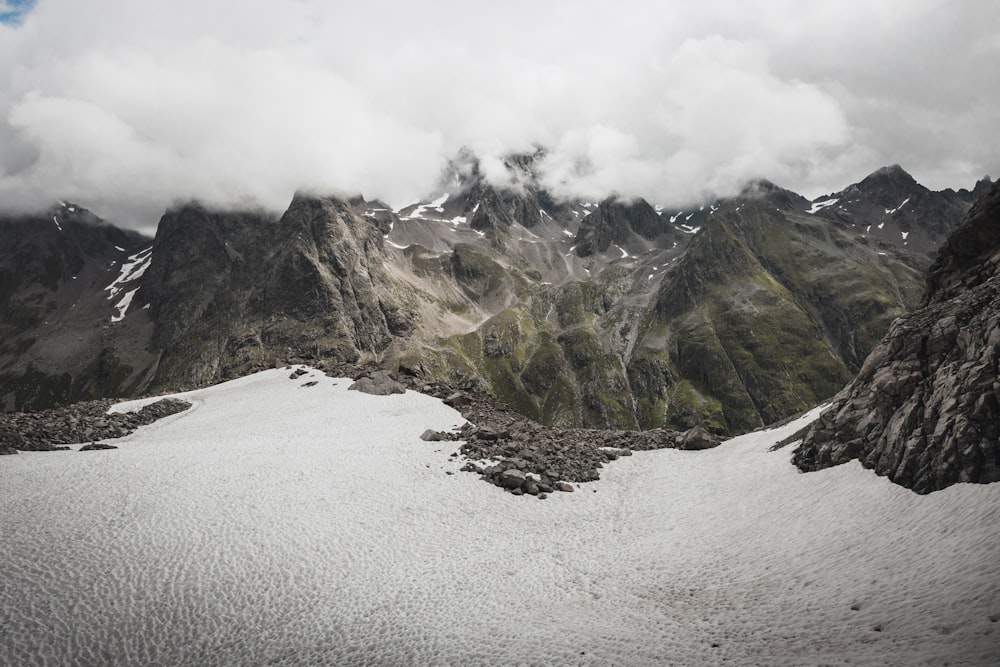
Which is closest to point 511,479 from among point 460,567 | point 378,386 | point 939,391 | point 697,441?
point 460,567

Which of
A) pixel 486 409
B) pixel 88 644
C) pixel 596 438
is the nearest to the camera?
pixel 88 644

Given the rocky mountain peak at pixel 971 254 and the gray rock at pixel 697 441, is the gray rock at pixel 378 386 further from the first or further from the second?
the rocky mountain peak at pixel 971 254

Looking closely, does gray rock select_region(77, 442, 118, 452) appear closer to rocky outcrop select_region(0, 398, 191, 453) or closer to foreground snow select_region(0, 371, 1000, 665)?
rocky outcrop select_region(0, 398, 191, 453)

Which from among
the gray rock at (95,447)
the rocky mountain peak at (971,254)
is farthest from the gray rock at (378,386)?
the rocky mountain peak at (971,254)

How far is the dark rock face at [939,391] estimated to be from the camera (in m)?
20.0

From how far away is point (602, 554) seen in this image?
24531mm

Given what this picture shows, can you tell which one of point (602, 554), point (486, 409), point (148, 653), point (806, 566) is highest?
point (486, 409)

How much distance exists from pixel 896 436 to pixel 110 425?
182 ft

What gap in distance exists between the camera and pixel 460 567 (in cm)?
2189

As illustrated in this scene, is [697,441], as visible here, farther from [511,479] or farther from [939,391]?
[939,391]

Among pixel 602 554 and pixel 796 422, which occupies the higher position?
pixel 796 422

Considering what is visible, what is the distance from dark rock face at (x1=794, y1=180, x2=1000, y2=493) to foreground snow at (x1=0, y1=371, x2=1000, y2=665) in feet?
4.98

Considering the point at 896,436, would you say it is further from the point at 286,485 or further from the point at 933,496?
the point at 286,485

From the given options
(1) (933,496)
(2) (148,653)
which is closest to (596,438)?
(1) (933,496)
